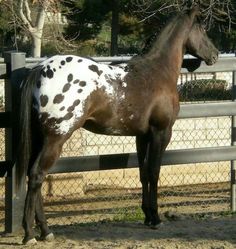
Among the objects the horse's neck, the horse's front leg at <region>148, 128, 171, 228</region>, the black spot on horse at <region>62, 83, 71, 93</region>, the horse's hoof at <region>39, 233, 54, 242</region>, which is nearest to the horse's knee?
the horse's hoof at <region>39, 233, 54, 242</region>

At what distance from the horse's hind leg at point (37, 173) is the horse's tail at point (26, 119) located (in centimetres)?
10

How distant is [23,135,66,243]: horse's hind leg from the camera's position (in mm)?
5668

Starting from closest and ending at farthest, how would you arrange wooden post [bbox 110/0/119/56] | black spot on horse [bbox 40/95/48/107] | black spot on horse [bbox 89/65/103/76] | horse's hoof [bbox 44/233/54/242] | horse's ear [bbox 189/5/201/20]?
black spot on horse [bbox 40/95/48/107] < black spot on horse [bbox 89/65/103/76] < horse's hoof [bbox 44/233/54/242] < horse's ear [bbox 189/5/201/20] < wooden post [bbox 110/0/119/56]

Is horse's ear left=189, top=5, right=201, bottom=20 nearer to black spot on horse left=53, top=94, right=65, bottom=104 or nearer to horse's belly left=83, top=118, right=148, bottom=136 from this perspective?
horse's belly left=83, top=118, right=148, bottom=136

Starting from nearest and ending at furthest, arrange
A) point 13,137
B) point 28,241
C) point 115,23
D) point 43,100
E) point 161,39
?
1. point 43,100
2. point 28,241
3. point 13,137
4. point 161,39
5. point 115,23

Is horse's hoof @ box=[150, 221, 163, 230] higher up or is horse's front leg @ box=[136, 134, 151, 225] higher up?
horse's front leg @ box=[136, 134, 151, 225]

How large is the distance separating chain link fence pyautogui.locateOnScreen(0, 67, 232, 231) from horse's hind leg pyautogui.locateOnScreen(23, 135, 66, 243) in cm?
263

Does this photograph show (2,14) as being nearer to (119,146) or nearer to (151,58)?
(119,146)

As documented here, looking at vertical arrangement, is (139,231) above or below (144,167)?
below

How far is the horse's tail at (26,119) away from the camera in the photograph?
566 centimetres

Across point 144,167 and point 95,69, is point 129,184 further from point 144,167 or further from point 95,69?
point 95,69

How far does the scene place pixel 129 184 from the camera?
1022 cm

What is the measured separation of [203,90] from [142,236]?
21.0 ft

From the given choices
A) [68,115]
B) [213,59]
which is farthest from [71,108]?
[213,59]
